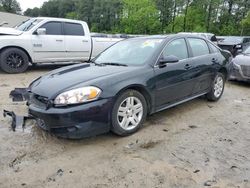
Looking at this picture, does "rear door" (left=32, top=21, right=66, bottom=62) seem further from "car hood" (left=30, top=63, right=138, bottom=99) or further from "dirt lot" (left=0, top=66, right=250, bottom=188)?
"car hood" (left=30, top=63, right=138, bottom=99)

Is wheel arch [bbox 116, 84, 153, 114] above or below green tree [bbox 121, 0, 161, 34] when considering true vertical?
below

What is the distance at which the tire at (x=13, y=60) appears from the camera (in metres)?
8.71

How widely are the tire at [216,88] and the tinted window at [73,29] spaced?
5.35 metres

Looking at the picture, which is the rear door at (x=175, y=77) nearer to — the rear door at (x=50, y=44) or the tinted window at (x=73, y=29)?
the rear door at (x=50, y=44)

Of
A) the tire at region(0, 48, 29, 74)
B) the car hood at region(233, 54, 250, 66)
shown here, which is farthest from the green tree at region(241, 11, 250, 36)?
the tire at region(0, 48, 29, 74)

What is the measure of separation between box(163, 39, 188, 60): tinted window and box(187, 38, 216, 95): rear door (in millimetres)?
201

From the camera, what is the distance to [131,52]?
5.05m

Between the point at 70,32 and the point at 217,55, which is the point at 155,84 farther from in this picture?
the point at 70,32

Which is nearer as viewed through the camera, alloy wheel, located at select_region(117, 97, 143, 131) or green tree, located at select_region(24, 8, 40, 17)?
alloy wheel, located at select_region(117, 97, 143, 131)

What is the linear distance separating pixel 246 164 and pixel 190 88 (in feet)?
6.70

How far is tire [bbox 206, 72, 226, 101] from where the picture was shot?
6.11 metres

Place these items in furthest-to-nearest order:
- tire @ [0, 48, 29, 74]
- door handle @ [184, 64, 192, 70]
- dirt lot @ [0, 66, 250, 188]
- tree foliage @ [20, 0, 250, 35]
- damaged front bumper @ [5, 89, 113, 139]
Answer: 1. tree foliage @ [20, 0, 250, 35]
2. tire @ [0, 48, 29, 74]
3. door handle @ [184, 64, 192, 70]
4. damaged front bumper @ [5, 89, 113, 139]
5. dirt lot @ [0, 66, 250, 188]

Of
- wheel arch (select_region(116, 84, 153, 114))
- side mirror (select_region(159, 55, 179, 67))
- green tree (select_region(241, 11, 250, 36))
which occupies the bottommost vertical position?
wheel arch (select_region(116, 84, 153, 114))

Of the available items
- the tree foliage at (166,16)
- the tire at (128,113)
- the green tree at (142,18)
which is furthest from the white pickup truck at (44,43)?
the green tree at (142,18)
